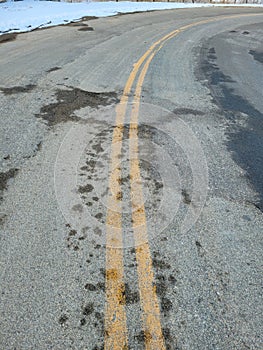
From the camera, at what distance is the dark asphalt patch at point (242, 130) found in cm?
415

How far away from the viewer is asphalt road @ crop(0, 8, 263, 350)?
2.26 m

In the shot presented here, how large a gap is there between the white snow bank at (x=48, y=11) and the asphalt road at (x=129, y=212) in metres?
7.90

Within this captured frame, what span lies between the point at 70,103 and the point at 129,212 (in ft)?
10.7

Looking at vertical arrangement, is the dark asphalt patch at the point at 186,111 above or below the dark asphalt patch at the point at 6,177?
below

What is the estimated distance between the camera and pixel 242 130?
5227 millimetres

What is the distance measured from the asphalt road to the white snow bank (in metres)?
7.90

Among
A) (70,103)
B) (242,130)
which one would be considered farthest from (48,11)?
(242,130)

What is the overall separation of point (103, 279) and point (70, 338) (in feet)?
1.74

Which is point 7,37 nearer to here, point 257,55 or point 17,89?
point 17,89

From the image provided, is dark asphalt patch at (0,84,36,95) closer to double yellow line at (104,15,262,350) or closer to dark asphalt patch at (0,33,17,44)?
double yellow line at (104,15,262,350)

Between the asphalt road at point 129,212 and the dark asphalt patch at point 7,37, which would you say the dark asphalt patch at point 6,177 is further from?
the dark asphalt patch at point 7,37

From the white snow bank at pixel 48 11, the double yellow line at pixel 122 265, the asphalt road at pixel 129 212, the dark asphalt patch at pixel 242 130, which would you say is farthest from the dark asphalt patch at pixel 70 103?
the white snow bank at pixel 48 11

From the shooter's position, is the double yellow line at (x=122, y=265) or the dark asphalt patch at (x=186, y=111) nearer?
the double yellow line at (x=122, y=265)

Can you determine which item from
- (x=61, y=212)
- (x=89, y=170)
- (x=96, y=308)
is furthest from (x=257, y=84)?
(x=96, y=308)
